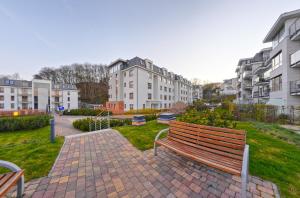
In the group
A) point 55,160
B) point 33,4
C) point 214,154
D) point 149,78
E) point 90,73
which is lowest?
point 55,160

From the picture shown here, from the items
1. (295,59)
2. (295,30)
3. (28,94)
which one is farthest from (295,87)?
(28,94)

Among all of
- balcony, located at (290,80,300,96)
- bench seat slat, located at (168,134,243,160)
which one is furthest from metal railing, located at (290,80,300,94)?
bench seat slat, located at (168,134,243,160)

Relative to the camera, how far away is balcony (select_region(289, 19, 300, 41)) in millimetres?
12422

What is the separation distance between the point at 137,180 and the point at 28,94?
189ft

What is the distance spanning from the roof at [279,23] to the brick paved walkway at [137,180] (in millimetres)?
20041

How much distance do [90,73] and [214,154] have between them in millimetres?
62572

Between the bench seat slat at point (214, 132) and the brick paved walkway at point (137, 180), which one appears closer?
the brick paved walkway at point (137, 180)

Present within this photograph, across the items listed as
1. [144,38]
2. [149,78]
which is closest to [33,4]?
[144,38]

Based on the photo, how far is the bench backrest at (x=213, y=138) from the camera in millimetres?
2691

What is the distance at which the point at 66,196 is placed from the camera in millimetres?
2176

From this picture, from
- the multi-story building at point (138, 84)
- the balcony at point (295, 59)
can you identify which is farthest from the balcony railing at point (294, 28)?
the multi-story building at point (138, 84)

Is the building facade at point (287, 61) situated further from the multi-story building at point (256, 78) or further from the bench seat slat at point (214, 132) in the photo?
the bench seat slat at point (214, 132)

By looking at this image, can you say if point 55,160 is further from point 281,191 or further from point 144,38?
point 144,38

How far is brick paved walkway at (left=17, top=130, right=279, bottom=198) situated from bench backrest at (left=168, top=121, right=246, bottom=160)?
0.51 m
